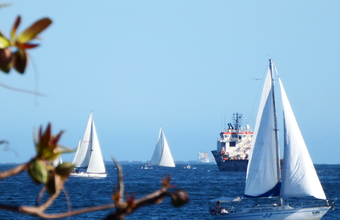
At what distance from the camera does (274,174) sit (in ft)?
63.6

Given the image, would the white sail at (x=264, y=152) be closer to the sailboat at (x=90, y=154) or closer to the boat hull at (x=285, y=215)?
the boat hull at (x=285, y=215)

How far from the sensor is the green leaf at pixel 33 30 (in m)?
1.27

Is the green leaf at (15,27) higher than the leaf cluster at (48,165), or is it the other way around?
the green leaf at (15,27)

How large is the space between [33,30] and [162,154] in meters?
89.6

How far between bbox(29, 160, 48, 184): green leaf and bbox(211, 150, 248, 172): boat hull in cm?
7887

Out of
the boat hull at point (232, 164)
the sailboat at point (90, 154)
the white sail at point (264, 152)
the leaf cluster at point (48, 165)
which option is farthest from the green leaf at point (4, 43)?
the boat hull at point (232, 164)

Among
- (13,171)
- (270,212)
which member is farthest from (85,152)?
(13,171)

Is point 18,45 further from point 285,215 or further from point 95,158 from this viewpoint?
point 95,158

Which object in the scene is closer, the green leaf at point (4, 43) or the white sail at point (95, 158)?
the green leaf at point (4, 43)

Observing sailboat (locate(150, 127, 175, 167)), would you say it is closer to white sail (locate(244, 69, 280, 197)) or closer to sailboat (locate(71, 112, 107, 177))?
sailboat (locate(71, 112, 107, 177))

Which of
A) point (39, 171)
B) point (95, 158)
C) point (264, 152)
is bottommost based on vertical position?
point (39, 171)

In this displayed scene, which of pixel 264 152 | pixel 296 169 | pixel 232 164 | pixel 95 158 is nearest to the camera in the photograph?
pixel 296 169

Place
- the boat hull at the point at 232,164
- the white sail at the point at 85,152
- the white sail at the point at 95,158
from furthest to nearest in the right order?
the boat hull at the point at 232,164 → the white sail at the point at 85,152 → the white sail at the point at 95,158

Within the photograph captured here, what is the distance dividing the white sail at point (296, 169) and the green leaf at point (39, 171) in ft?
58.7
